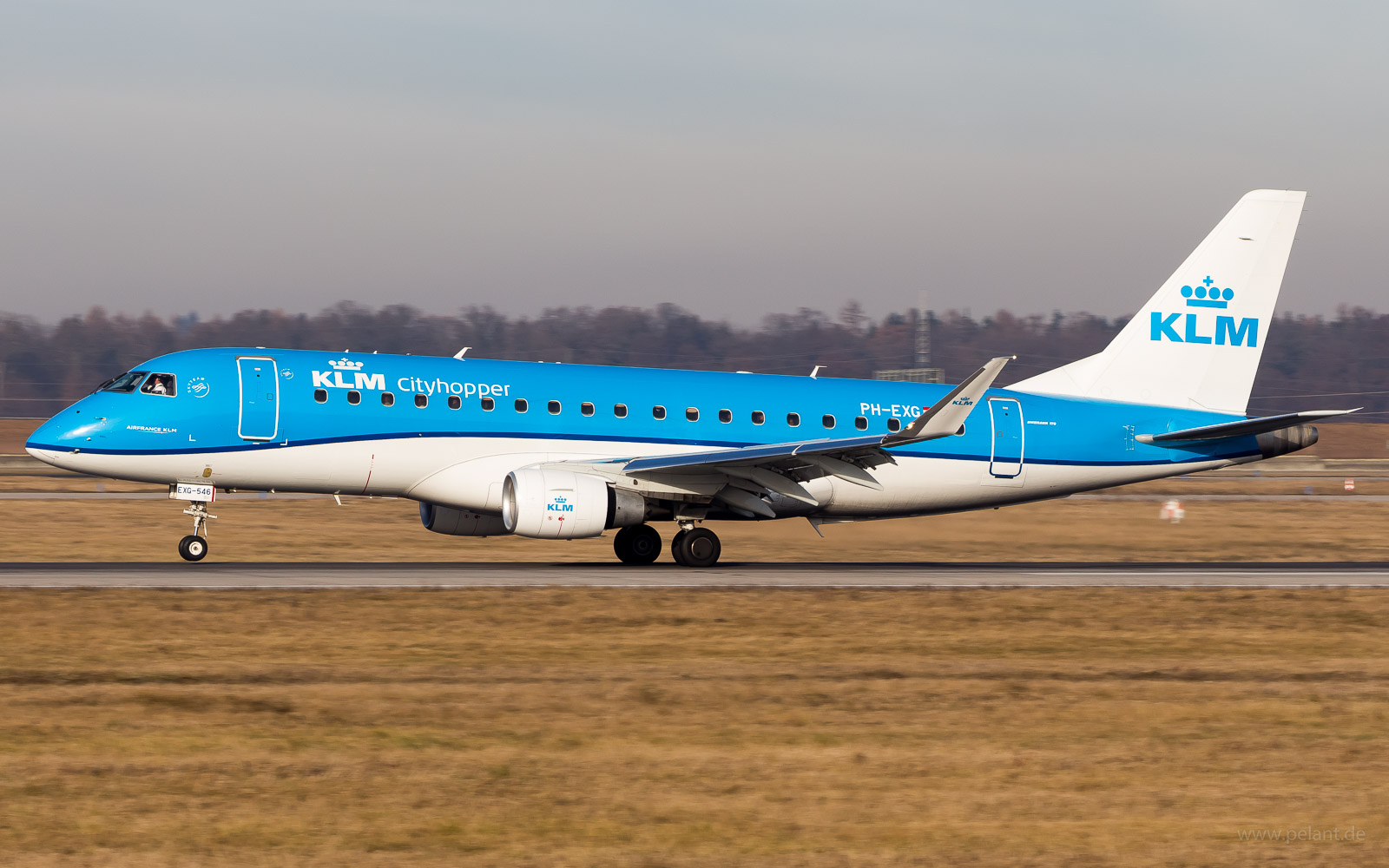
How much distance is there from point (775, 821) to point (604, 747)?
99.6 inches

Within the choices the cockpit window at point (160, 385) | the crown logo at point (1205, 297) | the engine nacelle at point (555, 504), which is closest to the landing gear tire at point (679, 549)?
the engine nacelle at point (555, 504)

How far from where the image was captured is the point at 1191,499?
5847 cm

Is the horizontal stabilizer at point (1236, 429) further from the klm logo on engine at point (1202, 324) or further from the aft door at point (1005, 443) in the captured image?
the aft door at point (1005, 443)

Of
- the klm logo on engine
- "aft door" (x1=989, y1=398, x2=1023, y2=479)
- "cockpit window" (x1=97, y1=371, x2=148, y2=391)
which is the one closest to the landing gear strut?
"cockpit window" (x1=97, y1=371, x2=148, y2=391)

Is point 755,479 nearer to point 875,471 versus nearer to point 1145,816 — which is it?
point 875,471

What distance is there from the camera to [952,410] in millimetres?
26375

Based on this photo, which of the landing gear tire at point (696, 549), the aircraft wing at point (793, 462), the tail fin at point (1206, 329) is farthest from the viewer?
the tail fin at point (1206, 329)

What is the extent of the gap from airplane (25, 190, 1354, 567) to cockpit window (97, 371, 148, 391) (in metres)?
0.04

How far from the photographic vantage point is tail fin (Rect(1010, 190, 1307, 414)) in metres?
32.4

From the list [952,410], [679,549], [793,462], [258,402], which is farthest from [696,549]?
[258,402]

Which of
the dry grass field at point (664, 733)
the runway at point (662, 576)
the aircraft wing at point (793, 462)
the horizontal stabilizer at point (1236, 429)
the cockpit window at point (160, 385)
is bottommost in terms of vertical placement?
the dry grass field at point (664, 733)

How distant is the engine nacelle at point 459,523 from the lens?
94.9ft

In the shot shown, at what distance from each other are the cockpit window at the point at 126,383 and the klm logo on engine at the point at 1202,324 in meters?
22.2

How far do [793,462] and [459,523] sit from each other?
7.18 meters
